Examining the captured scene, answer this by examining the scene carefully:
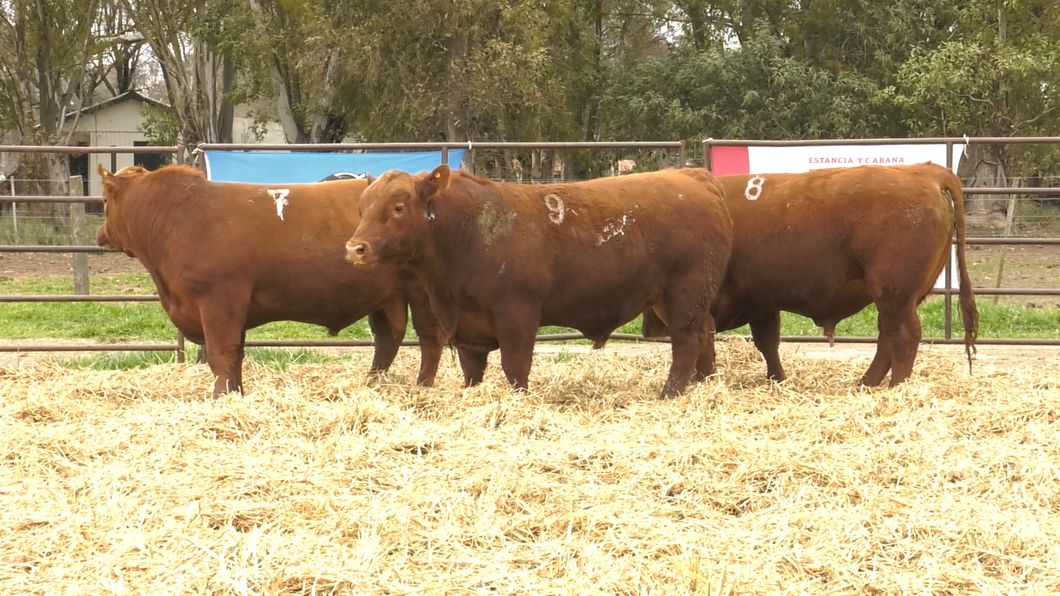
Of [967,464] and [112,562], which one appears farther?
[967,464]

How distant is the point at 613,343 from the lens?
9383 mm

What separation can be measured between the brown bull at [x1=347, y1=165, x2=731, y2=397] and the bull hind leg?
3.15ft

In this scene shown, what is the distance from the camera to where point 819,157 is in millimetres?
8484

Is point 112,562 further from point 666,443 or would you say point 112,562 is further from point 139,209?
point 139,209

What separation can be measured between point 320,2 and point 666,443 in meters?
15.9

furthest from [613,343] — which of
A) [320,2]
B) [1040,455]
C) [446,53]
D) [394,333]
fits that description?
[320,2]

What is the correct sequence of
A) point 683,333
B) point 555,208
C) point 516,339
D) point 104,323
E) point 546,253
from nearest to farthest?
point 516,339 < point 546,253 < point 555,208 < point 683,333 < point 104,323

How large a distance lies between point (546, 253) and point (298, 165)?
9.59 feet

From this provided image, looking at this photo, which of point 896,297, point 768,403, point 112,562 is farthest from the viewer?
point 896,297

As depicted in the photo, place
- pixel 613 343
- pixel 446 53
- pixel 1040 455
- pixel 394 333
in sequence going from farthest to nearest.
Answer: pixel 446 53
pixel 613 343
pixel 394 333
pixel 1040 455

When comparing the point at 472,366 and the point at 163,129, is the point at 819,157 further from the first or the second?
the point at 163,129

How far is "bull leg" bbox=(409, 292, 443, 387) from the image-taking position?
22.7 feet

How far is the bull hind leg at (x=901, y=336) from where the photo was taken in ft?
21.8

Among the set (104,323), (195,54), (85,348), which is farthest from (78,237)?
(195,54)
